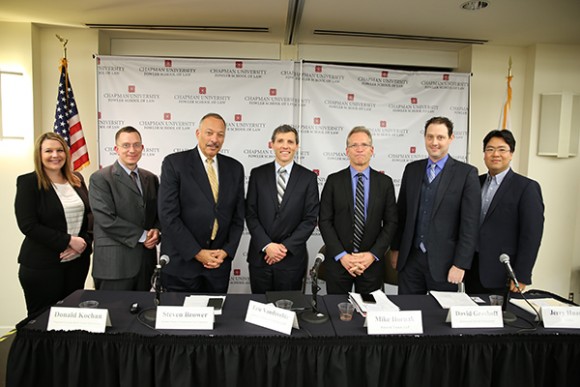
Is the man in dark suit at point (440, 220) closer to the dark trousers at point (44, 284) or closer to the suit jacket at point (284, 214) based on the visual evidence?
the suit jacket at point (284, 214)

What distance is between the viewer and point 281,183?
2.59 metres

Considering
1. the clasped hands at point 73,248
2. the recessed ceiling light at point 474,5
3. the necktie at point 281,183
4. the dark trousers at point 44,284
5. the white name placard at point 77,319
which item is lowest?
the dark trousers at point 44,284

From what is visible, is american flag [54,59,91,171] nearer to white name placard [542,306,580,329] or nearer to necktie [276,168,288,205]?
necktie [276,168,288,205]

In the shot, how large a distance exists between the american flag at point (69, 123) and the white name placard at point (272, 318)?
114 inches

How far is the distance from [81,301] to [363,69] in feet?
10.9

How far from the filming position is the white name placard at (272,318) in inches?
61.5

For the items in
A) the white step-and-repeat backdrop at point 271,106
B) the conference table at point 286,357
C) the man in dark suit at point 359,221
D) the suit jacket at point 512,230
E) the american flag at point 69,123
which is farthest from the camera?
the white step-and-repeat backdrop at point 271,106

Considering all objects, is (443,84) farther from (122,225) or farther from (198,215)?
(122,225)

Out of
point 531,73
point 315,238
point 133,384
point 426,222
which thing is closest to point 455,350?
point 426,222

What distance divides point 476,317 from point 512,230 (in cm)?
95

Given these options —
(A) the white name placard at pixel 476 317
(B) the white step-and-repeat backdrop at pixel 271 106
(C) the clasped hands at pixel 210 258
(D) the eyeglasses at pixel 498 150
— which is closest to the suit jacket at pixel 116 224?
(C) the clasped hands at pixel 210 258

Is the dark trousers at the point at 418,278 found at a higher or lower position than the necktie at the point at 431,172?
lower

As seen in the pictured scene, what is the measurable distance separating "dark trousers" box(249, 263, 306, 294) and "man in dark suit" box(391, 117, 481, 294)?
2.46 ft

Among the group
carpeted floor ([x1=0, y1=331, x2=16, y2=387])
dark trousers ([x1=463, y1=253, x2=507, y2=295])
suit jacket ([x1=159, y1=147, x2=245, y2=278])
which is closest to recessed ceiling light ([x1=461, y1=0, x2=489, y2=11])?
dark trousers ([x1=463, y1=253, x2=507, y2=295])
